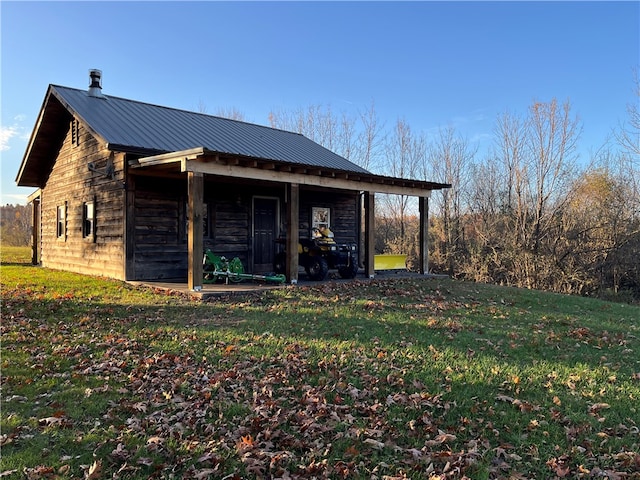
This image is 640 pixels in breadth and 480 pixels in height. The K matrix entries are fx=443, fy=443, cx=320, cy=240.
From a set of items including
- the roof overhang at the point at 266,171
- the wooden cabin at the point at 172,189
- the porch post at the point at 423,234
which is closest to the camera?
the roof overhang at the point at 266,171

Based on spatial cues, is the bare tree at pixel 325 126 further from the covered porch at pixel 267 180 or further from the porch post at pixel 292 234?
the porch post at pixel 292 234

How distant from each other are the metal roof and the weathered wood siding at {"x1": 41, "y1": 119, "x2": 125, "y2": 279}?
0.81 m

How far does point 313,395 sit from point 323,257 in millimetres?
7938

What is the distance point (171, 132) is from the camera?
1344 centimetres

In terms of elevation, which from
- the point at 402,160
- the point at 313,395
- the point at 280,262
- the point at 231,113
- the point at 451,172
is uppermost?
the point at 231,113

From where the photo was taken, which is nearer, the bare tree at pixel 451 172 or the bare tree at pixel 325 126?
the bare tree at pixel 451 172

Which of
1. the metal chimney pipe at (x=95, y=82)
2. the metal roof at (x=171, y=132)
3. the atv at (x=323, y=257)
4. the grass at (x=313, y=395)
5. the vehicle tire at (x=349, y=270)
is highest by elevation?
the metal chimney pipe at (x=95, y=82)

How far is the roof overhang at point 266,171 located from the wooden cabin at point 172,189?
0.09ft

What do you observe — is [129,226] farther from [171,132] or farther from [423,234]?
[423,234]

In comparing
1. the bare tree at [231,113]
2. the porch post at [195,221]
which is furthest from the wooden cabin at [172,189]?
the bare tree at [231,113]

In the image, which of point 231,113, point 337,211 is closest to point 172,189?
point 337,211

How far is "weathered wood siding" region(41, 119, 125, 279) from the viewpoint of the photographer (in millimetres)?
12141

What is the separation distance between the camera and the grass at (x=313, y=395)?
3.05 m

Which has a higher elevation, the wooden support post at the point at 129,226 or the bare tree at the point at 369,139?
the bare tree at the point at 369,139
